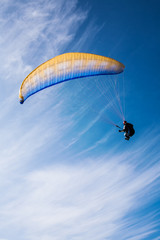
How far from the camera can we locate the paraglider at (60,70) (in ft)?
66.0

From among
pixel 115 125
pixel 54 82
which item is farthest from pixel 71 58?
pixel 115 125

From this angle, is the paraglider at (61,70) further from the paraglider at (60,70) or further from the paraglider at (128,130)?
the paraglider at (128,130)

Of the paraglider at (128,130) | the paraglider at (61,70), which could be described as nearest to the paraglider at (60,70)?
the paraglider at (61,70)

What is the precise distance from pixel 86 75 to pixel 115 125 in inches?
232

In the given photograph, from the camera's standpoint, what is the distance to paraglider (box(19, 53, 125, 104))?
20125 millimetres

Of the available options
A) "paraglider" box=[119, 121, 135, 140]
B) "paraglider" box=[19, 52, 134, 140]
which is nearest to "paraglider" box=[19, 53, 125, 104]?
"paraglider" box=[19, 52, 134, 140]

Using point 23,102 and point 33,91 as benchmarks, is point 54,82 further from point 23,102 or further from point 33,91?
point 23,102

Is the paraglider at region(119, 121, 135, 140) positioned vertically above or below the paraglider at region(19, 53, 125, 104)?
below

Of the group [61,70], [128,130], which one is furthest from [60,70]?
Answer: [128,130]

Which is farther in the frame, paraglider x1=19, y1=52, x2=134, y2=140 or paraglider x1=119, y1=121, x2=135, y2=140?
paraglider x1=119, y1=121, x2=135, y2=140

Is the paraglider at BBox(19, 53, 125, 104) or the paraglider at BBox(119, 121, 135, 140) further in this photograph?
the paraglider at BBox(119, 121, 135, 140)

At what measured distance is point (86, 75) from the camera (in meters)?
21.8

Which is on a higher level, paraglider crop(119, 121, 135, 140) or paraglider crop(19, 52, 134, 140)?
paraglider crop(19, 52, 134, 140)

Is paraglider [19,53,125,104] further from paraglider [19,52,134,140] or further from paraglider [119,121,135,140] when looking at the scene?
paraglider [119,121,135,140]
